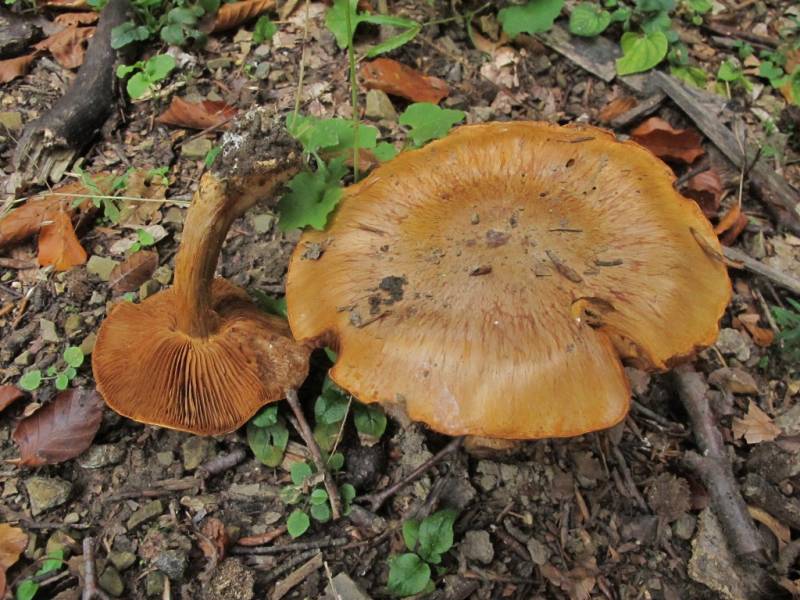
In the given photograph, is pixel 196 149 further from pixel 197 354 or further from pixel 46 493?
pixel 46 493

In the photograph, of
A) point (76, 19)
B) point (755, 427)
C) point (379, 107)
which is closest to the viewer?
point (755, 427)

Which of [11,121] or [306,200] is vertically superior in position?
[306,200]

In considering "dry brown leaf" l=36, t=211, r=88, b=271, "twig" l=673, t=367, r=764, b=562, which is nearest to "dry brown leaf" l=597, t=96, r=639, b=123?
"twig" l=673, t=367, r=764, b=562

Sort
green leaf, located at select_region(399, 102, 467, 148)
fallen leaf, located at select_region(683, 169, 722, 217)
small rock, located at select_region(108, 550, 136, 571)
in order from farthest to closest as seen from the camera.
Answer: fallen leaf, located at select_region(683, 169, 722, 217) < green leaf, located at select_region(399, 102, 467, 148) < small rock, located at select_region(108, 550, 136, 571)

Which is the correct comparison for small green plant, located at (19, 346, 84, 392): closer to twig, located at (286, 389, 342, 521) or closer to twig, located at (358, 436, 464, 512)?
twig, located at (286, 389, 342, 521)

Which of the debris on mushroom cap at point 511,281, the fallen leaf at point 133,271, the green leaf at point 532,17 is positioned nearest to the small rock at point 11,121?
the fallen leaf at point 133,271

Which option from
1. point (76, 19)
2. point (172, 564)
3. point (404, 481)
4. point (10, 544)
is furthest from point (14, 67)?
point (404, 481)
